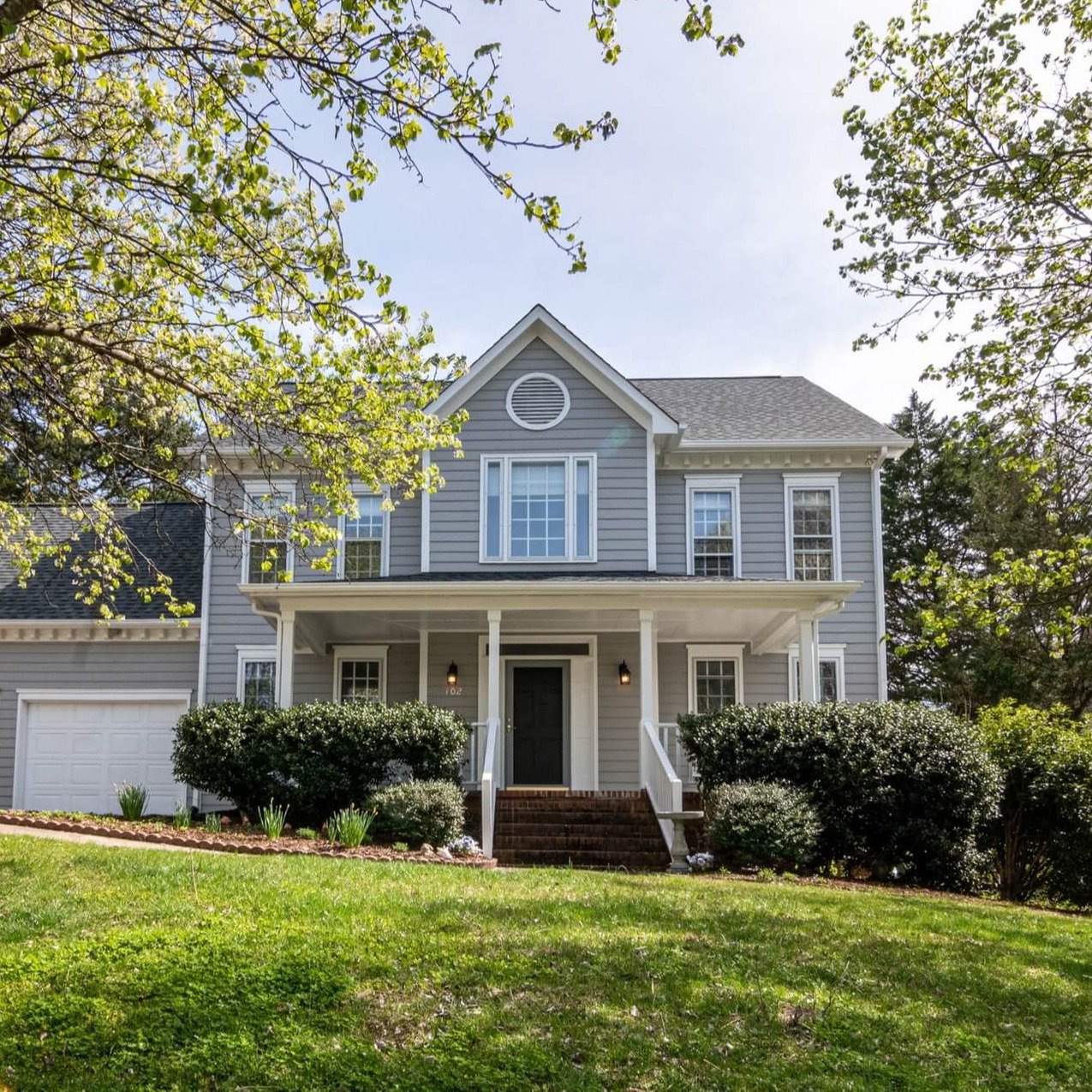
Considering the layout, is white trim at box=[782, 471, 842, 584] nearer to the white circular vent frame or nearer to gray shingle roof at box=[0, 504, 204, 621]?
the white circular vent frame

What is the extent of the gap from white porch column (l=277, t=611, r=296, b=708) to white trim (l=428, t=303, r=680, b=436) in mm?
4413

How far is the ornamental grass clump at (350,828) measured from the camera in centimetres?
1062

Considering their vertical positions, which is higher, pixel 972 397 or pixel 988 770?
pixel 972 397

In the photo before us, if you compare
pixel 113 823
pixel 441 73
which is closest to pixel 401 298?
pixel 441 73

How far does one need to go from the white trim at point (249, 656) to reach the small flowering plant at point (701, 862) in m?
8.52

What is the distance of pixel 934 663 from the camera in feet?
94.9

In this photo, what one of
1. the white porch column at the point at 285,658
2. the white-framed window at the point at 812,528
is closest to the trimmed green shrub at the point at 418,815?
the white porch column at the point at 285,658

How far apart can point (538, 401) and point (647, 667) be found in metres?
5.11

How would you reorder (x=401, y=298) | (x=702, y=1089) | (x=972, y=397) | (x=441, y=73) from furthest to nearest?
(x=972, y=397)
(x=401, y=298)
(x=441, y=73)
(x=702, y=1089)

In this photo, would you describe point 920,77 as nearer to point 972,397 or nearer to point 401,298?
point 972,397

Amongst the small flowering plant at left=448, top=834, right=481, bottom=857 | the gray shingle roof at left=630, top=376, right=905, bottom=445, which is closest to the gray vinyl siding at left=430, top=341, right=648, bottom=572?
the gray shingle roof at left=630, top=376, right=905, bottom=445

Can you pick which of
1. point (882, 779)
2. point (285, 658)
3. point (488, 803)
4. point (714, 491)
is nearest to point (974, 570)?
point (714, 491)

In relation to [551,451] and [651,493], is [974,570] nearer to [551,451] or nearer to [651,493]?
[651,493]

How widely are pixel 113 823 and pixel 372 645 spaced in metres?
5.34
